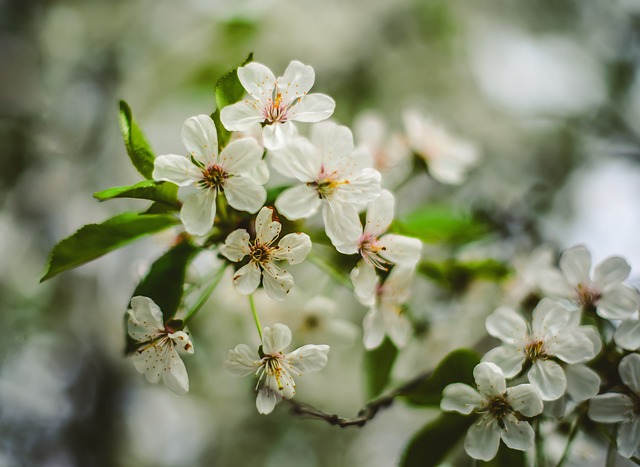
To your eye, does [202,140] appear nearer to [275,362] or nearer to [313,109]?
[313,109]

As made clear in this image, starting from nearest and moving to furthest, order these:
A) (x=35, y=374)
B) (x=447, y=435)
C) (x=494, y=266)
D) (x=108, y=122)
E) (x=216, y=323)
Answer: (x=447, y=435) < (x=494, y=266) < (x=216, y=323) < (x=35, y=374) < (x=108, y=122)

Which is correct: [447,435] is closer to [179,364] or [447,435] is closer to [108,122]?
[179,364]

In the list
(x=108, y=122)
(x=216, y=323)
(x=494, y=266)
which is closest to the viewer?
(x=494, y=266)

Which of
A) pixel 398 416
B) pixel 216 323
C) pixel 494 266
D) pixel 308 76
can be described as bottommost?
pixel 398 416

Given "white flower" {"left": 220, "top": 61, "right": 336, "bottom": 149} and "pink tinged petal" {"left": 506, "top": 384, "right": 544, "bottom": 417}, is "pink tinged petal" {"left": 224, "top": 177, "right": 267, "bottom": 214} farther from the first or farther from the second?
"pink tinged petal" {"left": 506, "top": 384, "right": 544, "bottom": 417}

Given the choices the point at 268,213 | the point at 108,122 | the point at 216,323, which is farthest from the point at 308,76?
the point at 108,122

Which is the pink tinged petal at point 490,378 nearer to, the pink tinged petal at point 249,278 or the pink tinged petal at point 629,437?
the pink tinged petal at point 629,437

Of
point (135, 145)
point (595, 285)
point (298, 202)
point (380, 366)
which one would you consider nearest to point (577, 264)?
point (595, 285)
